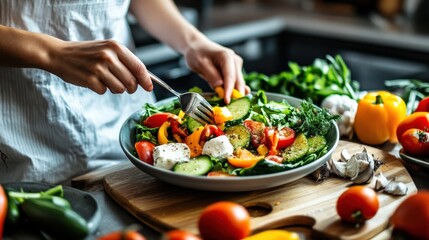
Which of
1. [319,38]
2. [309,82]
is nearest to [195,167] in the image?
[309,82]

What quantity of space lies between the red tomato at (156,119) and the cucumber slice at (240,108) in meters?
0.16

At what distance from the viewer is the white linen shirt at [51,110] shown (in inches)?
63.5

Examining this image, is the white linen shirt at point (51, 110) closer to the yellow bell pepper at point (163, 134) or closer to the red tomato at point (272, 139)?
the yellow bell pepper at point (163, 134)

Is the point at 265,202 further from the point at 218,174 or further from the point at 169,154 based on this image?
the point at 169,154

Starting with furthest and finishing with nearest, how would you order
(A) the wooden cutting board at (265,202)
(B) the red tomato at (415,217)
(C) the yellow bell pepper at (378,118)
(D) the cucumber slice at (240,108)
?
1. (C) the yellow bell pepper at (378,118)
2. (D) the cucumber slice at (240,108)
3. (A) the wooden cutting board at (265,202)
4. (B) the red tomato at (415,217)

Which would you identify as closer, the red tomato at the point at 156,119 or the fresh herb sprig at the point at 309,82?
the red tomato at the point at 156,119

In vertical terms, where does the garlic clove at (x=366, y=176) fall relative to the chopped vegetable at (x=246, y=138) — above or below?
below

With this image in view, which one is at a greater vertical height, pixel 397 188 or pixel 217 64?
pixel 217 64

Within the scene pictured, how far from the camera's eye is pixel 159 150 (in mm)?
1336

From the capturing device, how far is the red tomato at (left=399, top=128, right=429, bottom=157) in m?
1.50

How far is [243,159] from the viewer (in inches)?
52.3

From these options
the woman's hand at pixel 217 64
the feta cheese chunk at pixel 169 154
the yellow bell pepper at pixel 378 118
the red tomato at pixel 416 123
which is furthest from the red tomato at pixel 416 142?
the feta cheese chunk at pixel 169 154

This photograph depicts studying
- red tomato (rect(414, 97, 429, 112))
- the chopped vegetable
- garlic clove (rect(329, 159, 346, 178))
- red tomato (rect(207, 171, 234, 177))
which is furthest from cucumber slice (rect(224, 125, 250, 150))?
red tomato (rect(414, 97, 429, 112))

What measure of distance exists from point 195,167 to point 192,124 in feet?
0.65
